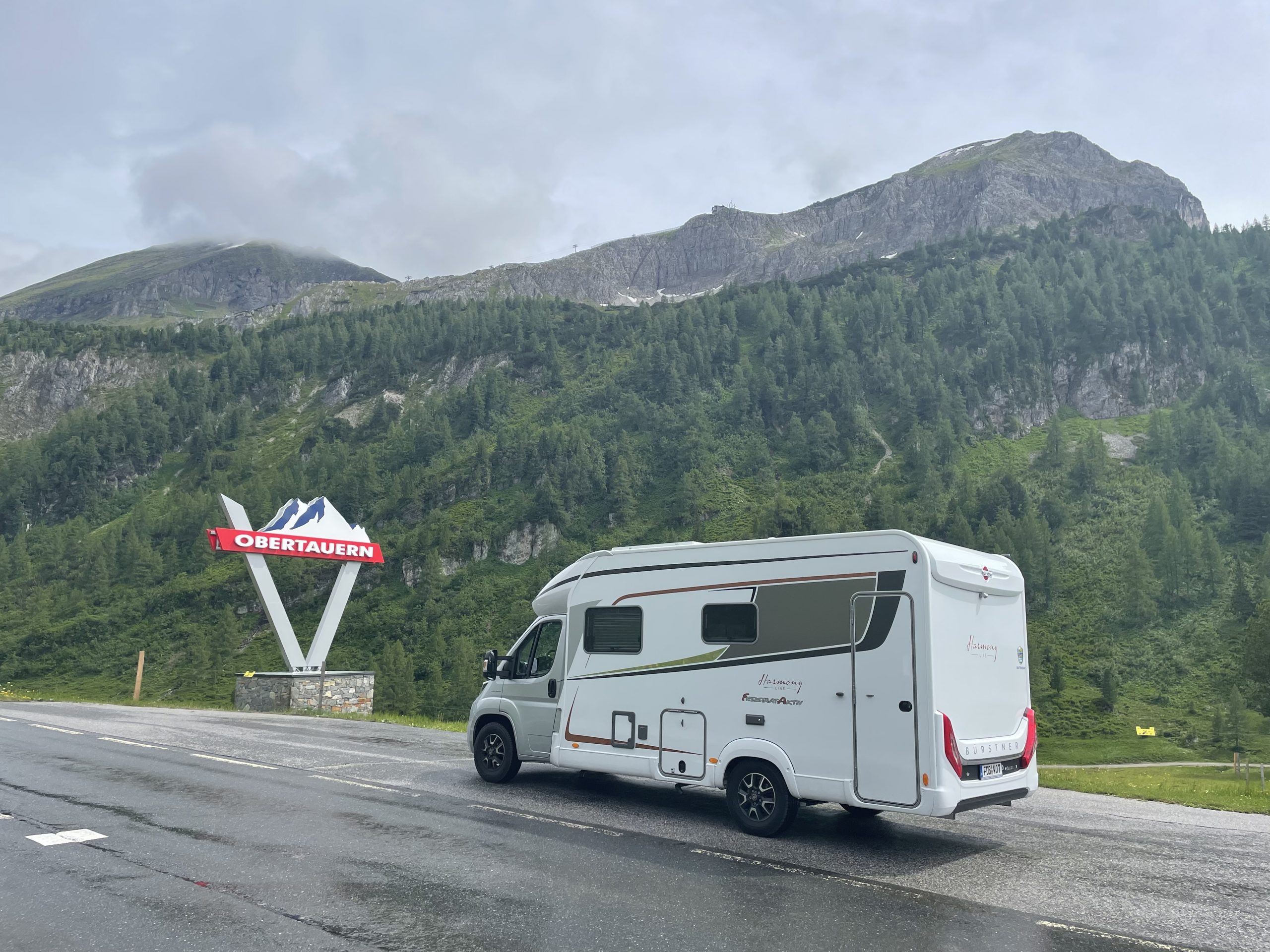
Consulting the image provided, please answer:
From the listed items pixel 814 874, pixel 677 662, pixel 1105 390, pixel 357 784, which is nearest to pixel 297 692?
pixel 357 784

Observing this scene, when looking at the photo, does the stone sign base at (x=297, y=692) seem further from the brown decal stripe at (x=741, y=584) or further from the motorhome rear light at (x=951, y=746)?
the motorhome rear light at (x=951, y=746)

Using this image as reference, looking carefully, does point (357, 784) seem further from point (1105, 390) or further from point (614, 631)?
point (1105, 390)

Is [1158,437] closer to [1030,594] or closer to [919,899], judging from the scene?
[1030,594]

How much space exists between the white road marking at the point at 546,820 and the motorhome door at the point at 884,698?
2.97 metres

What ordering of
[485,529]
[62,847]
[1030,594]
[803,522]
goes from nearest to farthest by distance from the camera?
[62,847], [1030,594], [803,522], [485,529]

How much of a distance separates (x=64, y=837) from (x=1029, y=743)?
1102cm

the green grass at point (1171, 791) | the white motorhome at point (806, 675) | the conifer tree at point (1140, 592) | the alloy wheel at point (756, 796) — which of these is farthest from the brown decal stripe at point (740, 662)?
the conifer tree at point (1140, 592)

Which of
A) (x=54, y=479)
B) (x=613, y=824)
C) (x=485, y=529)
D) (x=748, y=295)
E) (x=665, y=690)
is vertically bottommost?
(x=613, y=824)

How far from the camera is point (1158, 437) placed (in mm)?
99250

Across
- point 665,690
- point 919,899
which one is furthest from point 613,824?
point 919,899

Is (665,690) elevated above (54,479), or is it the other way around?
(54,479)

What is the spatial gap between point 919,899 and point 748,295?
489 ft

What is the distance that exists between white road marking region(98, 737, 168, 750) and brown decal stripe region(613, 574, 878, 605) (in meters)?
Result: 11.4

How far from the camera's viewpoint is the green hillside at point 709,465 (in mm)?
68688
